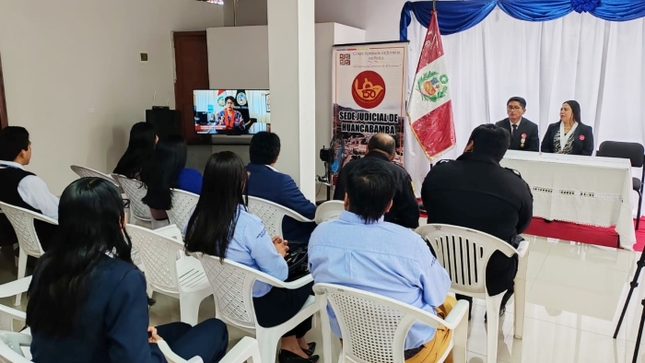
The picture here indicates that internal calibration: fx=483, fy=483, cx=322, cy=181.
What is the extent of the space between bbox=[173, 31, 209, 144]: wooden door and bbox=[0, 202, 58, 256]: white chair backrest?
12.3ft

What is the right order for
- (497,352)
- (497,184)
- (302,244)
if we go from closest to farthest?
(497,184)
(497,352)
(302,244)

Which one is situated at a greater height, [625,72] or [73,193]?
[625,72]

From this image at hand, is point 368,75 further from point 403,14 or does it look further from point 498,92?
point 498,92

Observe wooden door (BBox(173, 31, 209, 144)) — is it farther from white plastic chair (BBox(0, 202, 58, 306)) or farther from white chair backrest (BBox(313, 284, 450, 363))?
white chair backrest (BBox(313, 284, 450, 363))

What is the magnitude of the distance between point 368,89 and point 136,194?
3032 millimetres

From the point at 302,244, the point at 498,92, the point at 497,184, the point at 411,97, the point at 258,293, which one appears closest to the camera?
the point at 258,293

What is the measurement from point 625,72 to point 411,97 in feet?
7.06

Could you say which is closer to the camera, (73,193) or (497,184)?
(73,193)

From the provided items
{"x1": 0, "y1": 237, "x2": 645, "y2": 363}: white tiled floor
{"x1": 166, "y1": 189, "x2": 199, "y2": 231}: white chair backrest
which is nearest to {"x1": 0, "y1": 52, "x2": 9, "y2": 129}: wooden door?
{"x1": 0, "y1": 237, "x2": 645, "y2": 363}: white tiled floor

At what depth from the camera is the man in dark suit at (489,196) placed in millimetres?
2346

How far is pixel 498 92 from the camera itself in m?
5.61

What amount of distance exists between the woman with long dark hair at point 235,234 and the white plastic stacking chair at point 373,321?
0.96ft

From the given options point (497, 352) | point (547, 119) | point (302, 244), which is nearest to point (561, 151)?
point (547, 119)

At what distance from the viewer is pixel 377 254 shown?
1633 mm
